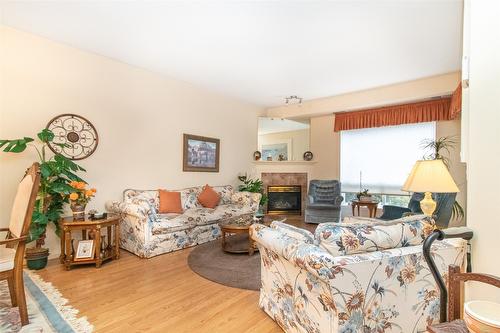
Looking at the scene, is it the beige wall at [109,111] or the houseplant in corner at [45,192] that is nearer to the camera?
the houseplant in corner at [45,192]

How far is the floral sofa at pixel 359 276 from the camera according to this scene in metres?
1.32

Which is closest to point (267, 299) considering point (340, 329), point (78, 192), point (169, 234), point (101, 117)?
point (340, 329)

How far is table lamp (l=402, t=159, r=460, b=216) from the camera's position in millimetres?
2160

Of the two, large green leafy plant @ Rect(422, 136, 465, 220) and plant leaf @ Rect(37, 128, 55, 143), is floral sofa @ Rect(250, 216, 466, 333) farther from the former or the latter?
large green leafy plant @ Rect(422, 136, 465, 220)

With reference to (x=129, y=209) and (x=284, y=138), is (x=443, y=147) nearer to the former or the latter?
(x=284, y=138)

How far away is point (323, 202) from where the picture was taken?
5.37 m

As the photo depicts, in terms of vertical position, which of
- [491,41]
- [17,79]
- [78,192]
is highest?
[17,79]

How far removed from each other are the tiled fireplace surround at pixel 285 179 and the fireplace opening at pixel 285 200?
3.2 inches

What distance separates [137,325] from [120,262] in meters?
1.47

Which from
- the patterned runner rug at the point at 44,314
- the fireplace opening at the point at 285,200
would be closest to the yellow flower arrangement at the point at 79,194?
the patterned runner rug at the point at 44,314

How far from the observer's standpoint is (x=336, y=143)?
230 inches

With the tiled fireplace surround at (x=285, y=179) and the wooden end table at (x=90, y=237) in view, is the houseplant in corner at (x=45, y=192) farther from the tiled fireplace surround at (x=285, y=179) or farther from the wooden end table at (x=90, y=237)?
the tiled fireplace surround at (x=285, y=179)

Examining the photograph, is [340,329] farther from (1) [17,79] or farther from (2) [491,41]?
(1) [17,79]

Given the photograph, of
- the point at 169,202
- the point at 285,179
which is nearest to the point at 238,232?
the point at 169,202
